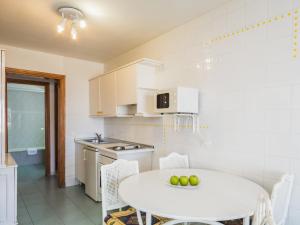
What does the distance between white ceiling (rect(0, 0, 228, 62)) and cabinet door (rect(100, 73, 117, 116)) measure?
515 millimetres

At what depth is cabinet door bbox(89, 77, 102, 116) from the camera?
3.69 m

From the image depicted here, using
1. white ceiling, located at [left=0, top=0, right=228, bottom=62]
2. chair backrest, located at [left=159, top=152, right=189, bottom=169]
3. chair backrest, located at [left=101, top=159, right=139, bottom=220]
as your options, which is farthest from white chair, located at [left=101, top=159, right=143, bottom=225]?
white ceiling, located at [left=0, top=0, right=228, bottom=62]

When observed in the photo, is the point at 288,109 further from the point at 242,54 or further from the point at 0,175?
the point at 0,175

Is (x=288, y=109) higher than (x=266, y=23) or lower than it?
lower

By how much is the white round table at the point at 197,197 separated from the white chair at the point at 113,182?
169mm

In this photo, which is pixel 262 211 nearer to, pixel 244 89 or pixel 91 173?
pixel 244 89

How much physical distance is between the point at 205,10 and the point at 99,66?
2.67 m

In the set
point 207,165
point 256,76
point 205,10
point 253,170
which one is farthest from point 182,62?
point 253,170

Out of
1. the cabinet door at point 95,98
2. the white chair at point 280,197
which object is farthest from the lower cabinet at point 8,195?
the white chair at point 280,197

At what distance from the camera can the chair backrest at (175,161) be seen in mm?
2244

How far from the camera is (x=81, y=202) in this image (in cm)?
310

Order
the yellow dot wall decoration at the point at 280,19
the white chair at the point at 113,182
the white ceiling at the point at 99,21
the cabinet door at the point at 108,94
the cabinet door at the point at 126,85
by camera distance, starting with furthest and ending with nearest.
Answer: the cabinet door at the point at 108,94, the cabinet door at the point at 126,85, the white ceiling at the point at 99,21, the white chair at the point at 113,182, the yellow dot wall decoration at the point at 280,19

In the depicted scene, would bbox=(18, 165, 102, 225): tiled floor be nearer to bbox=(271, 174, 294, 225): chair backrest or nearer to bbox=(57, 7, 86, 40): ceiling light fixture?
bbox=(271, 174, 294, 225): chair backrest

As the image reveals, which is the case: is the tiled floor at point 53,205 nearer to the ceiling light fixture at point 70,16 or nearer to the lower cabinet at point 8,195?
the lower cabinet at point 8,195
